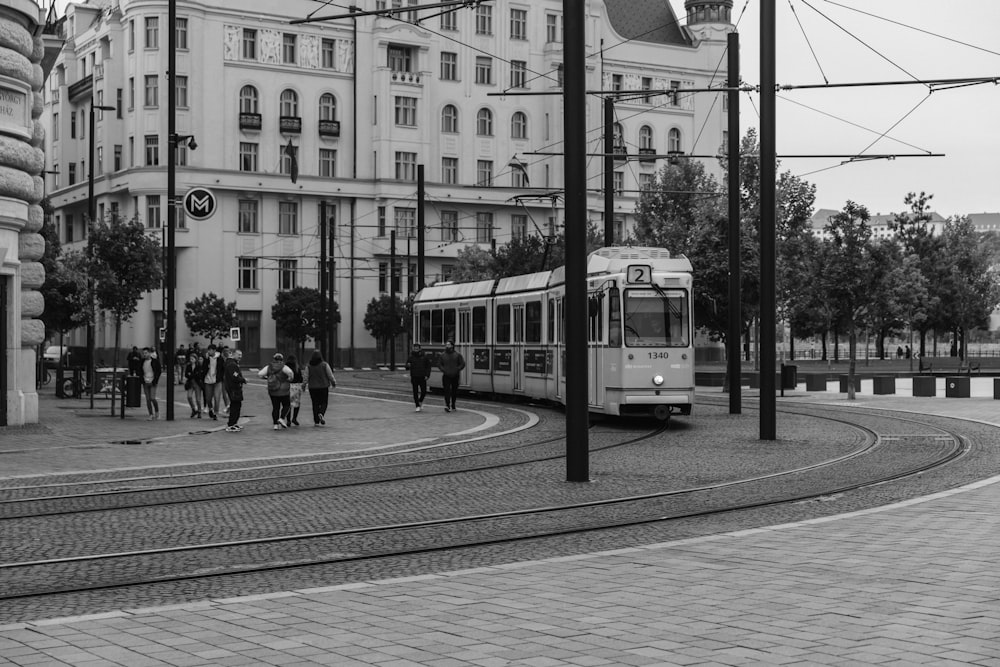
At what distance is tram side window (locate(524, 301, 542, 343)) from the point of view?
30750 mm

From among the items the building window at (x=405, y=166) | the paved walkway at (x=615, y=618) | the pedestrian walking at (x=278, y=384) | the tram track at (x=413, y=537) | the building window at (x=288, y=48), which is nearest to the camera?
the paved walkway at (x=615, y=618)

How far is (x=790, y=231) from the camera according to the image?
165 ft

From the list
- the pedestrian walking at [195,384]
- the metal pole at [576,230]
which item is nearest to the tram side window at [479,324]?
the pedestrian walking at [195,384]

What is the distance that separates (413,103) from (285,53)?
8527 mm

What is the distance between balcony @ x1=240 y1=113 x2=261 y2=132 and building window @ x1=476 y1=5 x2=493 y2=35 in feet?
52.1

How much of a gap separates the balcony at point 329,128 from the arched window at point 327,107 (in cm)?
56

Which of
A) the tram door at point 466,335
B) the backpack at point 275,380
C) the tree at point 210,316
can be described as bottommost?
the backpack at point 275,380

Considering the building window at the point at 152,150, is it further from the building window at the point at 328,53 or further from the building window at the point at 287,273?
the building window at the point at 328,53

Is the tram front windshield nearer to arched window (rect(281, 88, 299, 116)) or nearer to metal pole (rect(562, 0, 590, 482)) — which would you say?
metal pole (rect(562, 0, 590, 482))

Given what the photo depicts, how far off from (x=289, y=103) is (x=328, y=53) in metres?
4.07

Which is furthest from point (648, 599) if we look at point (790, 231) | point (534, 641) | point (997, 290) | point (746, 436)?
point (997, 290)

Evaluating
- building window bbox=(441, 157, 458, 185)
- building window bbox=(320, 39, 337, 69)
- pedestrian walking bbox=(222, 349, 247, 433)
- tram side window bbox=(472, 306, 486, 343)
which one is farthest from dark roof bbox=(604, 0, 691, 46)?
pedestrian walking bbox=(222, 349, 247, 433)

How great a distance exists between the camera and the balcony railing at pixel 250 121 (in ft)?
259

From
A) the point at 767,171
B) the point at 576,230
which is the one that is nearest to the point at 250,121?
the point at 767,171
